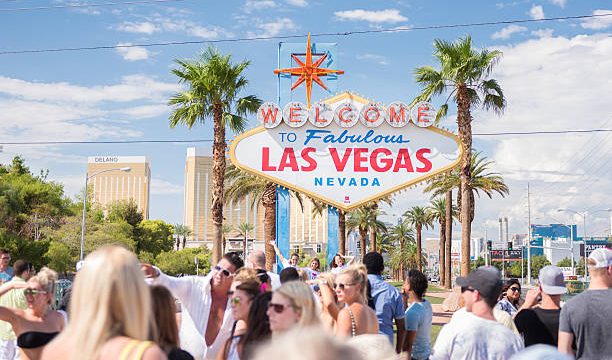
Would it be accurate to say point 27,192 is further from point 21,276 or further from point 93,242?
point 21,276

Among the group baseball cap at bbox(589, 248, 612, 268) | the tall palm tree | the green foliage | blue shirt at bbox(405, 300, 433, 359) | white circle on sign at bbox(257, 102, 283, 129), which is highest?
white circle on sign at bbox(257, 102, 283, 129)

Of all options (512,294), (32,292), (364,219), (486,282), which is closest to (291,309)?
(486,282)

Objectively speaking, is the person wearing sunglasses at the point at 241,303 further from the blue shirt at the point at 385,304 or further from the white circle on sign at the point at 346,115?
the white circle on sign at the point at 346,115

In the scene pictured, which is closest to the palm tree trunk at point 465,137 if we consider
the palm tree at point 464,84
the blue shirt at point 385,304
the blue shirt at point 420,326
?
the palm tree at point 464,84

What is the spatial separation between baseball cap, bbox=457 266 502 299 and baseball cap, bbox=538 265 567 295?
1045mm

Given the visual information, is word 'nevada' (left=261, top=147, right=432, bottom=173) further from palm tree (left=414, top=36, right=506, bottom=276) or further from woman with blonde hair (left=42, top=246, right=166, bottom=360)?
woman with blonde hair (left=42, top=246, right=166, bottom=360)

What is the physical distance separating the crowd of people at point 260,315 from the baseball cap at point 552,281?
0.04 ft

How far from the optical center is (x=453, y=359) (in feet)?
14.8

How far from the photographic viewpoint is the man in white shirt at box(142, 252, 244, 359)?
529 cm

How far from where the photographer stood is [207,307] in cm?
547

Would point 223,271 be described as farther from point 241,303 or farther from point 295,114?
point 295,114

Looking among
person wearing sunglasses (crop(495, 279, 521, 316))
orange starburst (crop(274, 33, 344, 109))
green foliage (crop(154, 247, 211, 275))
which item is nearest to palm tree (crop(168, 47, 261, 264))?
orange starburst (crop(274, 33, 344, 109))

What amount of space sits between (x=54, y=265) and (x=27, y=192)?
19.9 ft

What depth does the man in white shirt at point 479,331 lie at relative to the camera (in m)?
4.48
